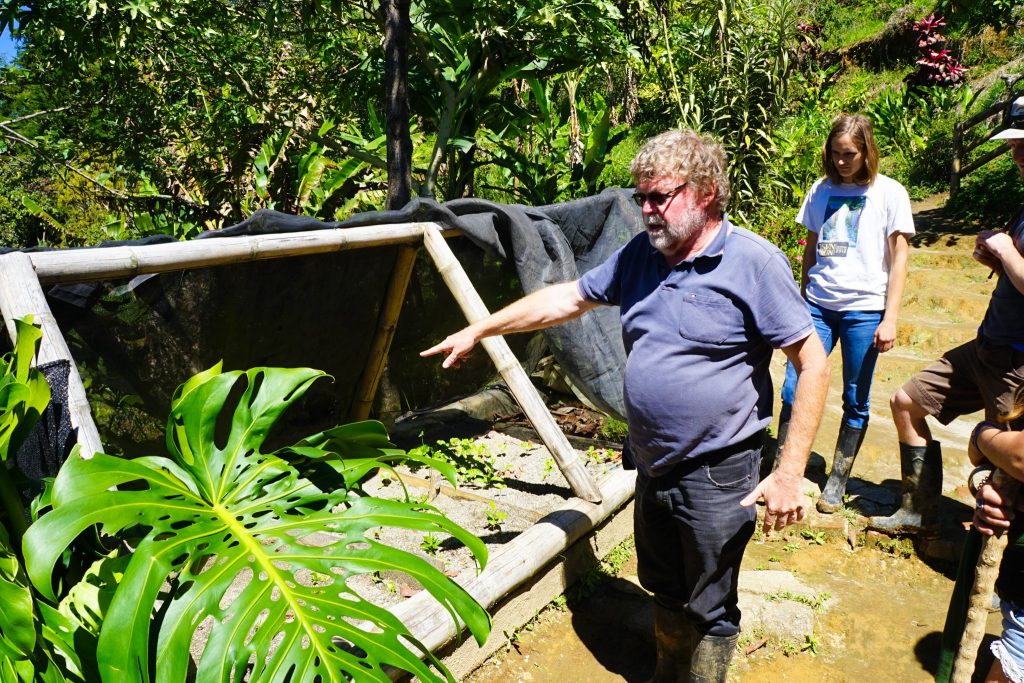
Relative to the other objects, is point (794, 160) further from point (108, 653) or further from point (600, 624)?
point (108, 653)

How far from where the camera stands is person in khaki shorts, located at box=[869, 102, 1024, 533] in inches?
120

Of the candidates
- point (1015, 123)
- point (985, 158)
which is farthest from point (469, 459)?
point (985, 158)

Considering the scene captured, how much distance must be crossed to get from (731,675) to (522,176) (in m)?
4.47

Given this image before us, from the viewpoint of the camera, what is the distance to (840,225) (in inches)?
157

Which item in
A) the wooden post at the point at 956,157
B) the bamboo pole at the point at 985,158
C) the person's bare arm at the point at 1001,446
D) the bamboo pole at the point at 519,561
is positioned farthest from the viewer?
the wooden post at the point at 956,157

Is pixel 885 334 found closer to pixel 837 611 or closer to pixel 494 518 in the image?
pixel 837 611

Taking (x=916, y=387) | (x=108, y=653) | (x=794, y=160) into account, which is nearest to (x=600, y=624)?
(x=916, y=387)

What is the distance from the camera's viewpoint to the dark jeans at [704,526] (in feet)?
8.32

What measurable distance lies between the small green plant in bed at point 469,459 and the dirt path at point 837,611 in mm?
924

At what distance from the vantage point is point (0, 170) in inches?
328

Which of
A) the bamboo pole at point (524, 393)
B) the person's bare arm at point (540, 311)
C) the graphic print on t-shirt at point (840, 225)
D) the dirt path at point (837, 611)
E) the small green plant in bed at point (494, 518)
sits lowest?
the dirt path at point (837, 611)

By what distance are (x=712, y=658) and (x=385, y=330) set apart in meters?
2.40

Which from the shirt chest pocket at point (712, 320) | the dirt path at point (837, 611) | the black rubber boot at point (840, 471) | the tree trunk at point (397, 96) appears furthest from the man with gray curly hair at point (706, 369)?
the tree trunk at point (397, 96)

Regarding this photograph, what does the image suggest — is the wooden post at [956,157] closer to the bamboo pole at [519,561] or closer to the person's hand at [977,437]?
the bamboo pole at [519,561]
